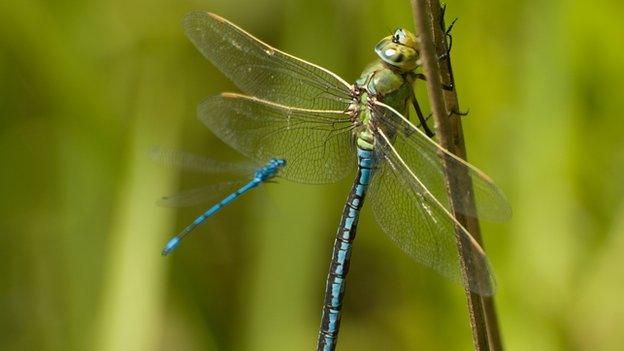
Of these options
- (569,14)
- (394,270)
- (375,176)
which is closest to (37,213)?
(394,270)

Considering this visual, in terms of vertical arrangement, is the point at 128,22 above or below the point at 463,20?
below

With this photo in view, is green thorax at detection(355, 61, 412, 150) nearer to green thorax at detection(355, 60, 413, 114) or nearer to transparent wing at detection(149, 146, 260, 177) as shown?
green thorax at detection(355, 60, 413, 114)

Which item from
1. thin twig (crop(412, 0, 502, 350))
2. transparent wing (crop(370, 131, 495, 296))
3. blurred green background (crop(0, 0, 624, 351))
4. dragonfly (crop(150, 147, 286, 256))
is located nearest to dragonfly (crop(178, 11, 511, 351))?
transparent wing (crop(370, 131, 495, 296))

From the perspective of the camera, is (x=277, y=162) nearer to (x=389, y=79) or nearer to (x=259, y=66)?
(x=259, y=66)

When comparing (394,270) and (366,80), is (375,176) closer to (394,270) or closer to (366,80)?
(366,80)

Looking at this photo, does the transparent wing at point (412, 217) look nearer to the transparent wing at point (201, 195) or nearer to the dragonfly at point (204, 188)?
the dragonfly at point (204, 188)

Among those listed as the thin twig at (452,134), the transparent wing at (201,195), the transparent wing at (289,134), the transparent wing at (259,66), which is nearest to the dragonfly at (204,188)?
the transparent wing at (201,195)

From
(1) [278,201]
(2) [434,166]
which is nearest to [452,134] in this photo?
(2) [434,166]
